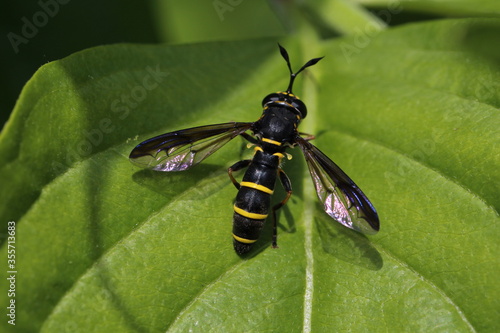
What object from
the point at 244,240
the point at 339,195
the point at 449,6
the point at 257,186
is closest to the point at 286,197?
the point at 257,186

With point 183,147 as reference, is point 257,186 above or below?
below

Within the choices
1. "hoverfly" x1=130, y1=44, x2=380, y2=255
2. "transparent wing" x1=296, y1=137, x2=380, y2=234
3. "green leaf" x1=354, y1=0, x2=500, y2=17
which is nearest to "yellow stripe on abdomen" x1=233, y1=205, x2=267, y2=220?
"hoverfly" x1=130, y1=44, x2=380, y2=255

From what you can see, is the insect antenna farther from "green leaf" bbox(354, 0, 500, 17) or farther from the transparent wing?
"green leaf" bbox(354, 0, 500, 17)

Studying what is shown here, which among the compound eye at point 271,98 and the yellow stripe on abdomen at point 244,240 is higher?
the compound eye at point 271,98

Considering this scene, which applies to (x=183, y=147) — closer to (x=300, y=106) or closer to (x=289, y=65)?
(x=300, y=106)

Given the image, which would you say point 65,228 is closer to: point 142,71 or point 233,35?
point 142,71

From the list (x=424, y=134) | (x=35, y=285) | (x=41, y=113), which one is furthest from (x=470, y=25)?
(x=35, y=285)

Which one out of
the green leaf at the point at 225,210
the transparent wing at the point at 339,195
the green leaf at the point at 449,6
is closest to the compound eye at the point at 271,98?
the green leaf at the point at 225,210

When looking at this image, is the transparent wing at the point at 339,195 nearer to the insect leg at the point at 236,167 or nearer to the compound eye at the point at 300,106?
the compound eye at the point at 300,106

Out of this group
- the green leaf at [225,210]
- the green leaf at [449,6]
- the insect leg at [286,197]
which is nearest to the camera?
the green leaf at [225,210]
